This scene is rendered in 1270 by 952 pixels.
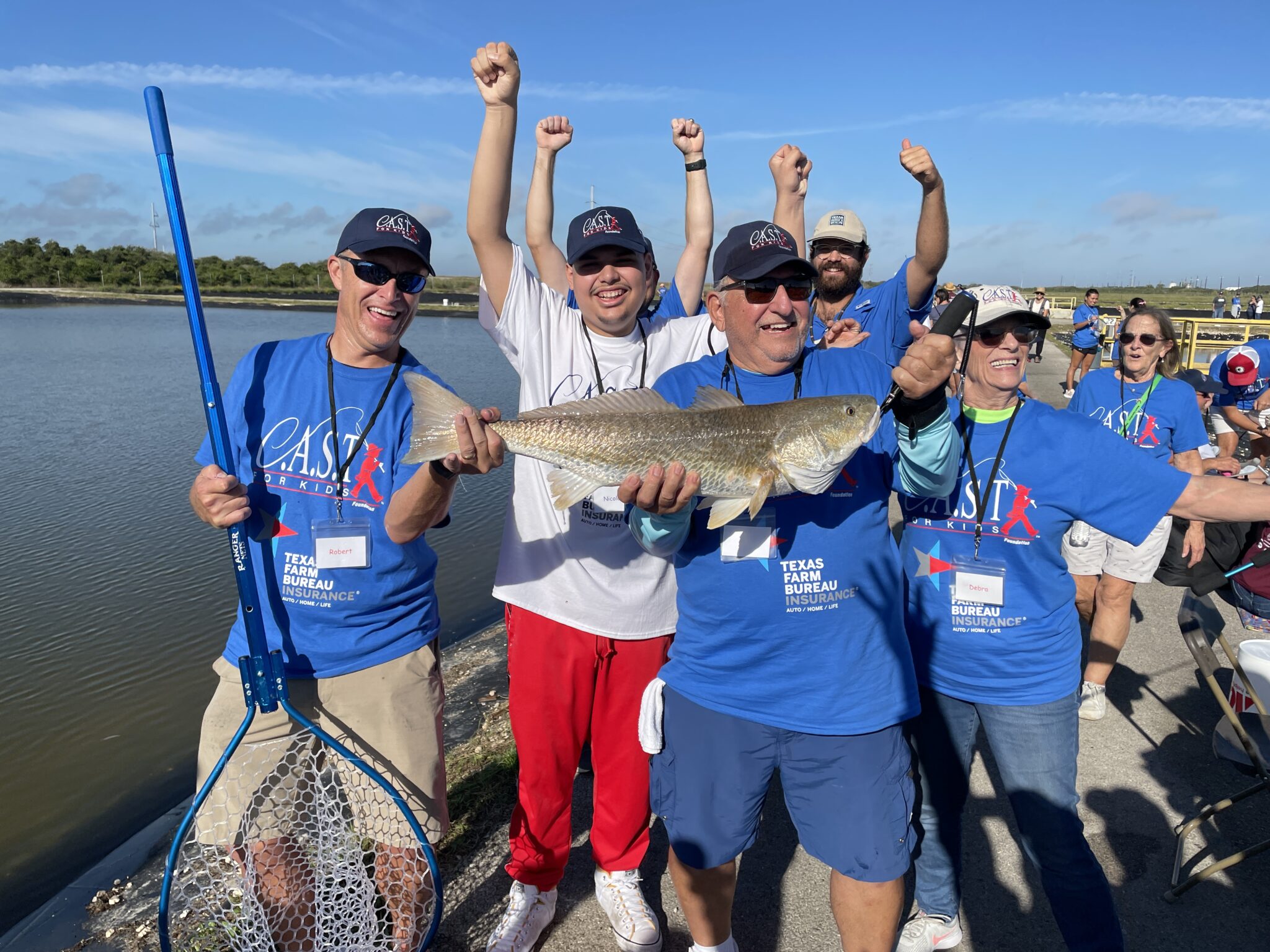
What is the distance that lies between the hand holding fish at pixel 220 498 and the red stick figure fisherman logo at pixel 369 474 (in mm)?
420

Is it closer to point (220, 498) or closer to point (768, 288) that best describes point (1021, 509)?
point (768, 288)

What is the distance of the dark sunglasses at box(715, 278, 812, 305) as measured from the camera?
301cm

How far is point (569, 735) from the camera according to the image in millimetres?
3732

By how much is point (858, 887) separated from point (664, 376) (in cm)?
218

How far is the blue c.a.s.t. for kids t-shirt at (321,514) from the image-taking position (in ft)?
10.5

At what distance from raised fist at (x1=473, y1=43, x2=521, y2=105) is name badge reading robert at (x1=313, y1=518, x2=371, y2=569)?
2155 mm

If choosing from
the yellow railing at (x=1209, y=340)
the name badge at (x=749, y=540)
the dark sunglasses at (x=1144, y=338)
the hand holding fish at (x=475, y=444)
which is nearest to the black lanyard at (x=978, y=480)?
the name badge at (x=749, y=540)

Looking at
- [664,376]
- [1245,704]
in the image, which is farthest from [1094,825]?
[664,376]

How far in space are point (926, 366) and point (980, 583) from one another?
1.16 m

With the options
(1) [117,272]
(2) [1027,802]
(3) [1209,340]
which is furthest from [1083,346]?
(1) [117,272]

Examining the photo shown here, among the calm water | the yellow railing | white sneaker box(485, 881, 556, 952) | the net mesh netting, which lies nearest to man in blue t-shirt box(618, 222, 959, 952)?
white sneaker box(485, 881, 556, 952)

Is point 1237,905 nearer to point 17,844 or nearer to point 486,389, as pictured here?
point 17,844

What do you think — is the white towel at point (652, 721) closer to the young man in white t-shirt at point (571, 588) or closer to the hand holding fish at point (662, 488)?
the young man in white t-shirt at point (571, 588)

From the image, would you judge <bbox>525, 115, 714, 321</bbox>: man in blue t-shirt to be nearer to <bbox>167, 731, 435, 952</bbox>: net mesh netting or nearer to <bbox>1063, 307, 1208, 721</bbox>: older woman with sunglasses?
<bbox>167, 731, 435, 952</bbox>: net mesh netting
